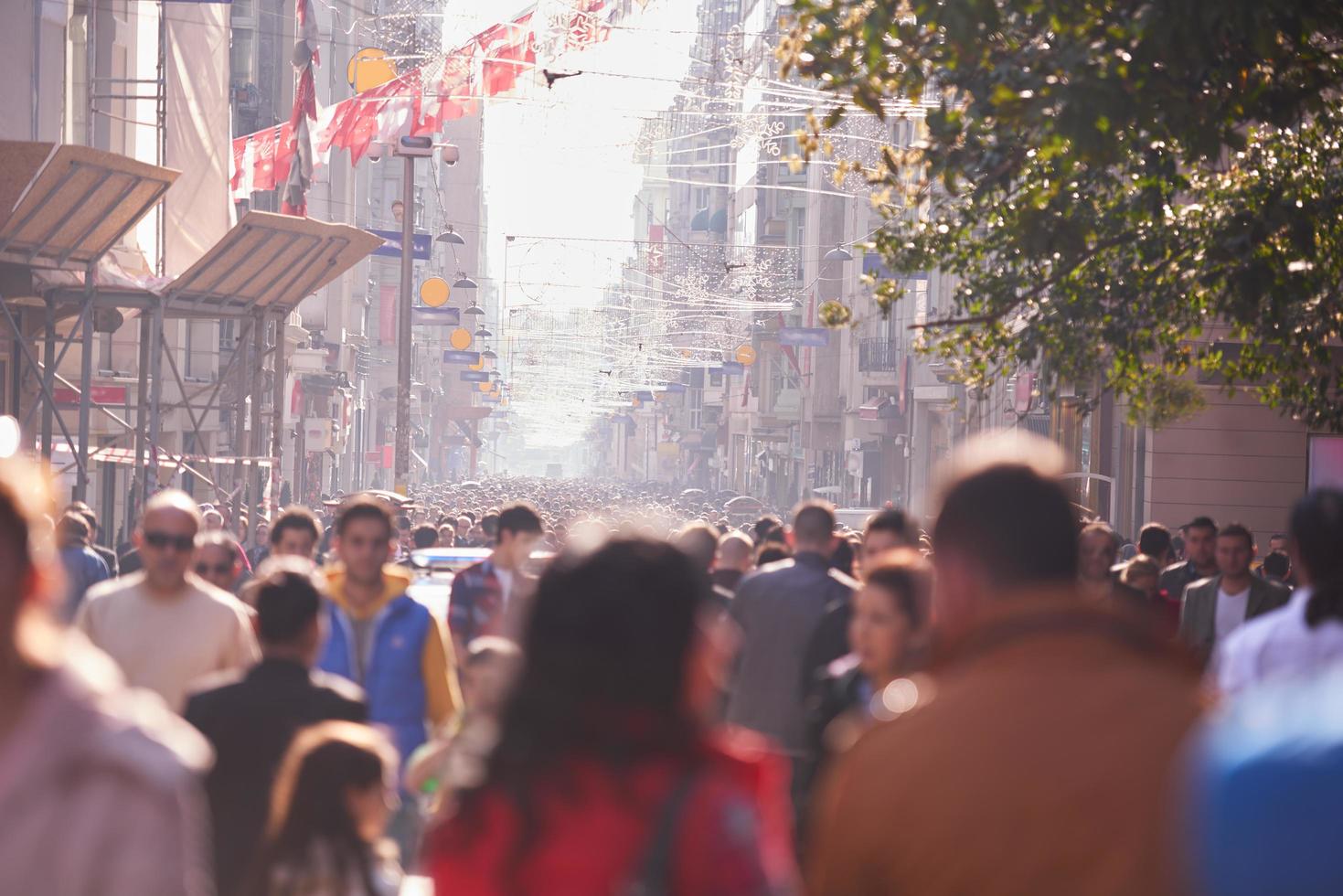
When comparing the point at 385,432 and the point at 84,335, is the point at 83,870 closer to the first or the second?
the point at 84,335

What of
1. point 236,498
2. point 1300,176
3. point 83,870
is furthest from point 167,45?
point 83,870

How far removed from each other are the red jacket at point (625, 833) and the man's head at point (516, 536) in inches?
254

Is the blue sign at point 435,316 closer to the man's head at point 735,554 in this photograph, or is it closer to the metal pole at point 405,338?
the metal pole at point 405,338

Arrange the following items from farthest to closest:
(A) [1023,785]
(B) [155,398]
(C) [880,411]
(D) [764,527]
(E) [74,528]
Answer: (C) [880,411] < (B) [155,398] < (D) [764,527] < (E) [74,528] < (A) [1023,785]

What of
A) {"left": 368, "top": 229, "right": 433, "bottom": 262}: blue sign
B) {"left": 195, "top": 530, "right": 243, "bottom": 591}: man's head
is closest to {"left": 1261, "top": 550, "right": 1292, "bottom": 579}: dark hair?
{"left": 195, "top": 530, "right": 243, "bottom": 591}: man's head

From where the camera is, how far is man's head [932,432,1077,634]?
2896mm

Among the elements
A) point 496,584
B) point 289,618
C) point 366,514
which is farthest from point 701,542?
point 289,618

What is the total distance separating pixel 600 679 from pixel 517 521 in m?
6.57

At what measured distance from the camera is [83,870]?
264 centimetres

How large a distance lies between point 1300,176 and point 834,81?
5328mm

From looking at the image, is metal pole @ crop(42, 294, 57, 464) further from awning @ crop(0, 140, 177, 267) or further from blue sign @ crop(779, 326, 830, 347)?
blue sign @ crop(779, 326, 830, 347)

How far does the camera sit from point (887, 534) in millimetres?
8562

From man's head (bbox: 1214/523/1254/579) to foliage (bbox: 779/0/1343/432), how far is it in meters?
2.05

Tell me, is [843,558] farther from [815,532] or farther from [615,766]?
[615,766]
